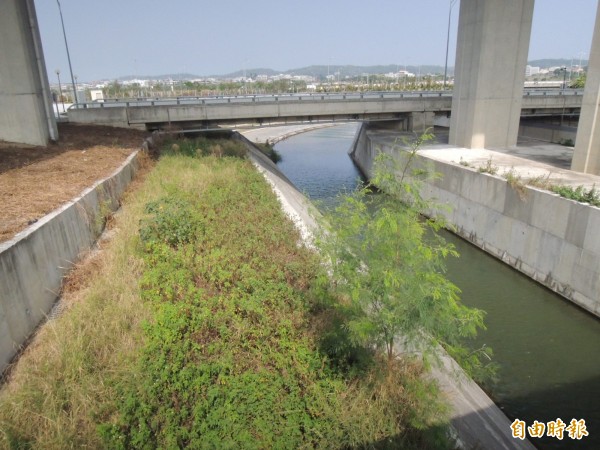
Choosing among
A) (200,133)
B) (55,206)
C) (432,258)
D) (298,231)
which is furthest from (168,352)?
(200,133)

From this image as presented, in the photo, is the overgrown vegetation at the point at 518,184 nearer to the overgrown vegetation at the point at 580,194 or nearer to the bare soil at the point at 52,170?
the overgrown vegetation at the point at 580,194

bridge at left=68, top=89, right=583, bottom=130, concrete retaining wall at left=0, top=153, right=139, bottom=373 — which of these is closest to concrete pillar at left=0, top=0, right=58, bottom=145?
bridge at left=68, top=89, right=583, bottom=130

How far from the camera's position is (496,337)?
1162cm

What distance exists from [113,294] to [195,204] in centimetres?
601

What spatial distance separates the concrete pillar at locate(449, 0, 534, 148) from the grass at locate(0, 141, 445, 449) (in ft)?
64.8

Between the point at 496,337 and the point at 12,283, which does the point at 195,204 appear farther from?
the point at 496,337

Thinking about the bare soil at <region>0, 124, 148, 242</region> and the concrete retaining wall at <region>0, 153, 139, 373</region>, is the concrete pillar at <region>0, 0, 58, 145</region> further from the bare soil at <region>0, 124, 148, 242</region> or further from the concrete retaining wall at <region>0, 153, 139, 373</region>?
the concrete retaining wall at <region>0, 153, 139, 373</region>

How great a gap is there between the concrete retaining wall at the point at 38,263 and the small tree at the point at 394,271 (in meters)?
5.29

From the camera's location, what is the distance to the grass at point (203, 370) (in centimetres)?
540

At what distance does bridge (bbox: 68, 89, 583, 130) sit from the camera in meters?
28.0

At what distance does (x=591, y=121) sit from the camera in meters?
16.2

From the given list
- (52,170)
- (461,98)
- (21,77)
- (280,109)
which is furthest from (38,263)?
(461,98)

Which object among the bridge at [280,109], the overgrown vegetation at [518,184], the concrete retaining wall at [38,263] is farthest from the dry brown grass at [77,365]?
the bridge at [280,109]

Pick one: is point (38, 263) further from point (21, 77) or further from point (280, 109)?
point (280, 109)
